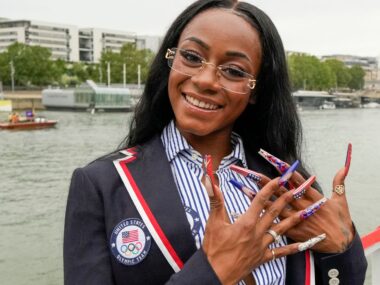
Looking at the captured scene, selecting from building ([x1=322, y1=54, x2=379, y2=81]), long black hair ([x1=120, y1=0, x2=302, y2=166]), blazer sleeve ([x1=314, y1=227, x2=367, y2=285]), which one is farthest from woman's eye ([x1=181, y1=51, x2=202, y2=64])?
building ([x1=322, y1=54, x2=379, y2=81])

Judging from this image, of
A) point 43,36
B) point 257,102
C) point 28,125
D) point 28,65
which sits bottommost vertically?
point 28,125

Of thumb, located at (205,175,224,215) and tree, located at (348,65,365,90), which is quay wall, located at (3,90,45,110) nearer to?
thumb, located at (205,175,224,215)

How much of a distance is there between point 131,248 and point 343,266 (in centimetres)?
52

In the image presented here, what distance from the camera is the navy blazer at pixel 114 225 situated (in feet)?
3.69

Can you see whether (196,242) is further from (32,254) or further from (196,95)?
(32,254)

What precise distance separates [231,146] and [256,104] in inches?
5.4

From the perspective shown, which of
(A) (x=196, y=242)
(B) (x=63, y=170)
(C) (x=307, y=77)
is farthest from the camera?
(C) (x=307, y=77)

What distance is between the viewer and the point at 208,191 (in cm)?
107

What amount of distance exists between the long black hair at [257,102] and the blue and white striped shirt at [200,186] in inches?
3.1

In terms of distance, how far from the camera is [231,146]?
1.47 meters

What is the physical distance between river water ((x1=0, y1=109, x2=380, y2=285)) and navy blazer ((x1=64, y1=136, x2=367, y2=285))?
656mm

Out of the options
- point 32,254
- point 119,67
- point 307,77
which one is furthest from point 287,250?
point 307,77

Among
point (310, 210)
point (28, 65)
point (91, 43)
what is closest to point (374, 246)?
point (310, 210)

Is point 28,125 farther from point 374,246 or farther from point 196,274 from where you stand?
point 196,274
